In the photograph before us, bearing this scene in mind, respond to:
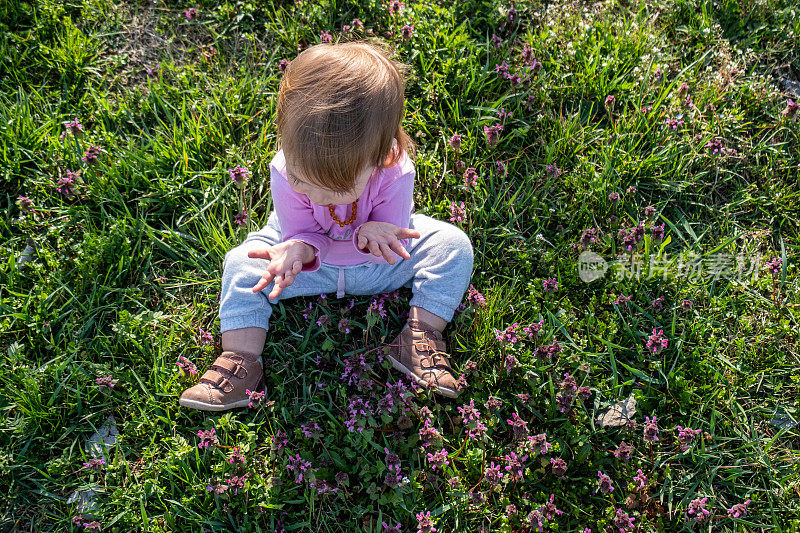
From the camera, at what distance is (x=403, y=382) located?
309 centimetres

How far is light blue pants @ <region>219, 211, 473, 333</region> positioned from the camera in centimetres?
307

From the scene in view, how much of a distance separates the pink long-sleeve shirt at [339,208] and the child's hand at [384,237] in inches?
4.3

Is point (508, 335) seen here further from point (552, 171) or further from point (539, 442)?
point (552, 171)

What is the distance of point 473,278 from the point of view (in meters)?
3.37

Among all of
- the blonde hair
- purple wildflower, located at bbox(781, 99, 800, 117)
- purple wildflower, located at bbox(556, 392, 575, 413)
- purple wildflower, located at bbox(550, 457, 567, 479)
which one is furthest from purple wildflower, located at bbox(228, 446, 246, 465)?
purple wildflower, located at bbox(781, 99, 800, 117)

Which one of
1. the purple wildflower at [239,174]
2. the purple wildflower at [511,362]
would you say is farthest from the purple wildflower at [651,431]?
the purple wildflower at [239,174]

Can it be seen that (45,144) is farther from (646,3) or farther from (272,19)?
(646,3)

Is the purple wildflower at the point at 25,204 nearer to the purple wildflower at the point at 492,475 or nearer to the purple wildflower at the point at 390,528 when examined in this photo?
the purple wildflower at the point at 390,528

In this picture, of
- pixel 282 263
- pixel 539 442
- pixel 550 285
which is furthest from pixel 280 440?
pixel 550 285

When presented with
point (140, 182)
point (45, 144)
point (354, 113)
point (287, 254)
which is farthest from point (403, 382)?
point (45, 144)

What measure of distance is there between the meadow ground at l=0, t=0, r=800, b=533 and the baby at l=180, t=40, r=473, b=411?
166mm

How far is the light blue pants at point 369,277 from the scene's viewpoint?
3.07 meters

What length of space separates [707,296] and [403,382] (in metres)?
1.84

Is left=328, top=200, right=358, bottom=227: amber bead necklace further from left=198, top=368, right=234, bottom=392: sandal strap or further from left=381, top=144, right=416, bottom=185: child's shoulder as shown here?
left=198, top=368, right=234, bottom=392: sandal strap
